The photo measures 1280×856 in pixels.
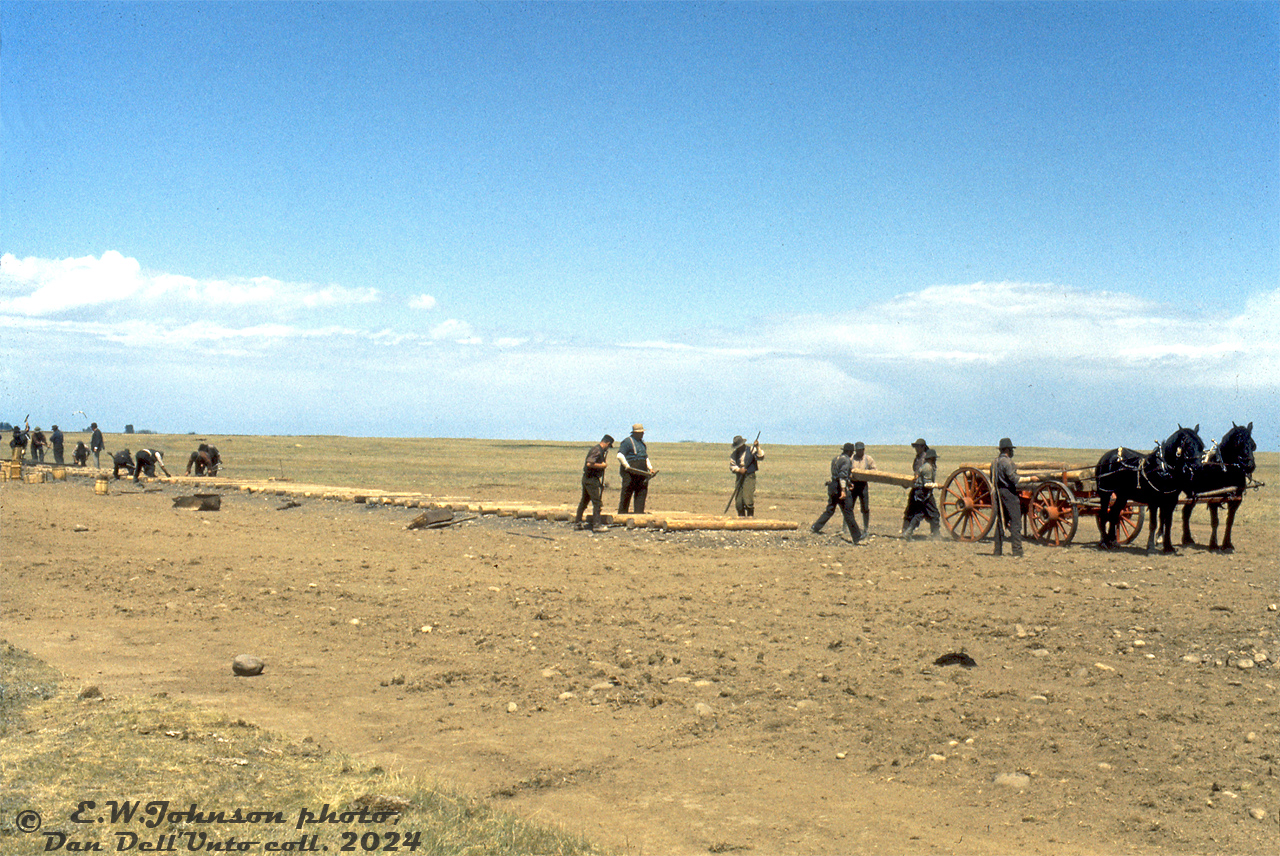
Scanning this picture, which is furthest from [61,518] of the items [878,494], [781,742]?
[878,494]

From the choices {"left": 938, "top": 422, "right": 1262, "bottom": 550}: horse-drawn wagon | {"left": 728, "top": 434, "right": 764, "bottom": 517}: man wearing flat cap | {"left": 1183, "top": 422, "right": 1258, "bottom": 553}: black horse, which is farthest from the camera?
{"left": 728, "top": 434, "right": 764, "bottom": 517}: man wearing flat cap

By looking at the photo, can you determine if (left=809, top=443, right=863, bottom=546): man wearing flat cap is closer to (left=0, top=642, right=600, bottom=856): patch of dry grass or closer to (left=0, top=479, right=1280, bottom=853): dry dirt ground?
(left=0, top=479, right=1280, bottom=853): dry dirt ground

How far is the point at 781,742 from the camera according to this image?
7730 millimetres

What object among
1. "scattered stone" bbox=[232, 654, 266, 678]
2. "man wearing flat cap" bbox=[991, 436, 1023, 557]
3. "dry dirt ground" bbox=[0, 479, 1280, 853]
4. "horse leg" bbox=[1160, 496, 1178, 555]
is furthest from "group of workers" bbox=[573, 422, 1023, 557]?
"scattered stone" bbox=[232, 654, 266, 678]

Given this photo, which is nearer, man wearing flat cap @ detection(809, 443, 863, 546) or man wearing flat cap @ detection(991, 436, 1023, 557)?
man wearing flat cap @ detection(991, 436, 1023, 557)

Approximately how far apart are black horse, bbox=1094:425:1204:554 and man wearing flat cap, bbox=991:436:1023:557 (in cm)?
168

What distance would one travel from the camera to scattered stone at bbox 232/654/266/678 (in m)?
9.38

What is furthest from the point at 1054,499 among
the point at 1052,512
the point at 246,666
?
the point at 246,666

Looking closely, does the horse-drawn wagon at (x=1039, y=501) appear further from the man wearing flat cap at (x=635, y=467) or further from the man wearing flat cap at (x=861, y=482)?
the man wearing flat cap at (x=635, y=467)

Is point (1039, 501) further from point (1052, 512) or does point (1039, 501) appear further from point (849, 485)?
point (849, 485)

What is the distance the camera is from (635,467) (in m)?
19.6

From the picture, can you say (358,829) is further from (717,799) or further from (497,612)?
(497,612)

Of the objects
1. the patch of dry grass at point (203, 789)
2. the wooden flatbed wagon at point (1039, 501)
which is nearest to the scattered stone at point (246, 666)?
the patch of dry grass at point (203, 789)

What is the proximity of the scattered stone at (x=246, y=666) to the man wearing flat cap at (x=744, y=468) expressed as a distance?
11.6m
